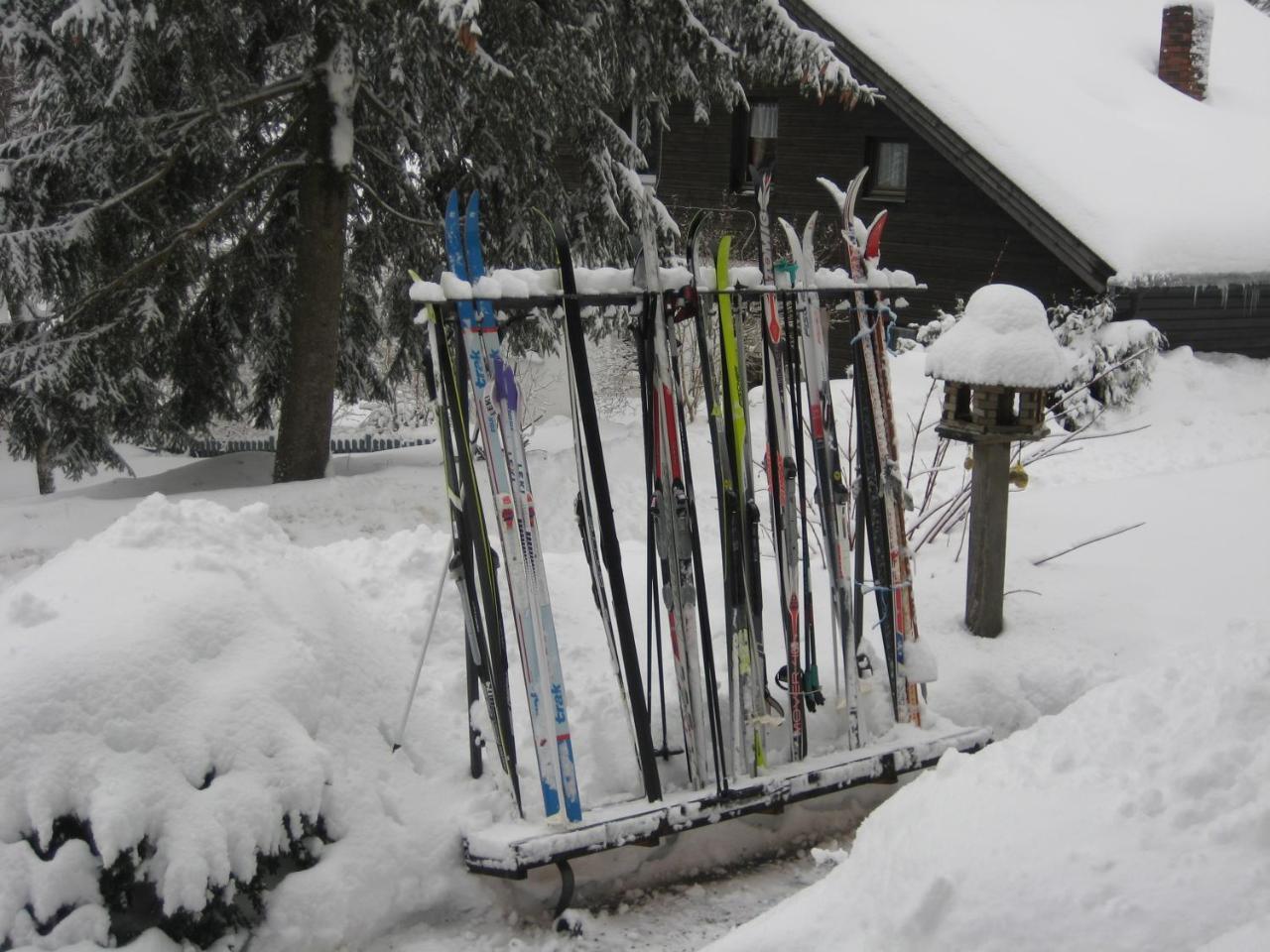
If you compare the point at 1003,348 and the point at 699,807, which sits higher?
the point at 1003,348

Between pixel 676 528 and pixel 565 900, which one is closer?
pixel 565 900

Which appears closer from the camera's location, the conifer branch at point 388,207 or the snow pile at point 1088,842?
the snow pile at point 1088,842

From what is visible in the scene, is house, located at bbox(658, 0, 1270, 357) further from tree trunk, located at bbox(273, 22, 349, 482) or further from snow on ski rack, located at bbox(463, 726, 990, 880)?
snow on ski rack, located at bbox(463, 726, 990, 880)

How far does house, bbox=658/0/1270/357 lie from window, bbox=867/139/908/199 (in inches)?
1.3

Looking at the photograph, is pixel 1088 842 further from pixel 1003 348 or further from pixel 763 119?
pixel 763 119

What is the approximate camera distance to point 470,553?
12.4 feet

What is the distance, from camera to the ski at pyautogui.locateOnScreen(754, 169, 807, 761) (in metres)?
4.08

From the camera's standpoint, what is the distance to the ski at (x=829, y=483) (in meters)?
4.23

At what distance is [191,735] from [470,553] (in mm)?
1032

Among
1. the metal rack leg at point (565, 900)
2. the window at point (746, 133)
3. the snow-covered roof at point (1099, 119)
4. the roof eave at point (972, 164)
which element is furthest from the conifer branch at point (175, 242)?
the window at point (746, 133)

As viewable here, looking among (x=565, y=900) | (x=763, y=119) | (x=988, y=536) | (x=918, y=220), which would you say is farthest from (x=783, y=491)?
(x=763, y=119)

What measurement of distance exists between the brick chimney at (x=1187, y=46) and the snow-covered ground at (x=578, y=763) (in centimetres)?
1475

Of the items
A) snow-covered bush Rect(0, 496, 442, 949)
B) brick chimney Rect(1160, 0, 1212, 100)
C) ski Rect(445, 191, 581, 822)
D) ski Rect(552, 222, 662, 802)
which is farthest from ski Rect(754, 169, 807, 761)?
brick chimney Rect(1160, 0, 1212, 100)

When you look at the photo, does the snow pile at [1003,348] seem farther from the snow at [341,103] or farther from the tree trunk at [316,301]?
the tree trunk at [316,301]
